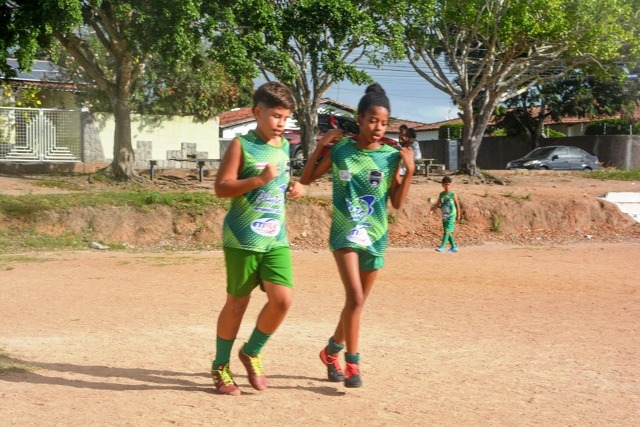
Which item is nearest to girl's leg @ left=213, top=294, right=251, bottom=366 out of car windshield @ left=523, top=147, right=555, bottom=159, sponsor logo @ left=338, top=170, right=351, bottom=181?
sponsor logo @ left=338, top=170, right=351, bottom=181

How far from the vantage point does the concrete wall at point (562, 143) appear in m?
39.8

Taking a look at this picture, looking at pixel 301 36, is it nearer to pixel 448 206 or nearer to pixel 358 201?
pixel 448 206

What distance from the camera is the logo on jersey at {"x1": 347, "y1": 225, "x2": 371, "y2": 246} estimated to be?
19.8 ft

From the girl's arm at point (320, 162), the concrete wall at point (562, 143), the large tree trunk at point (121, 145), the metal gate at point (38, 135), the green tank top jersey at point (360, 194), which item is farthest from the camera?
the concrete wall at point (562, 143)

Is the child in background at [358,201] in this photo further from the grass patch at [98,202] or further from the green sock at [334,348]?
the grass patch at [98,202]

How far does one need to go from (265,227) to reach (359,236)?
733mm

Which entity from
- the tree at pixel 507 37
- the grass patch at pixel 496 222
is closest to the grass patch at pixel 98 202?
the grass patch at pixel 496 222

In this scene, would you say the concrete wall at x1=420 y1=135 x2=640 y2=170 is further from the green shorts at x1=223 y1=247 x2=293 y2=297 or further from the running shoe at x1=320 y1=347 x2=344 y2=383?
the green shorts at x1=223 y1=247 x2=293 y2=297

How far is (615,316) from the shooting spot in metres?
9.38

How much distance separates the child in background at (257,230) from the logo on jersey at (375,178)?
2.13ft

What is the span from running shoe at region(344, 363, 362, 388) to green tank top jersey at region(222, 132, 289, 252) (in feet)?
3.19

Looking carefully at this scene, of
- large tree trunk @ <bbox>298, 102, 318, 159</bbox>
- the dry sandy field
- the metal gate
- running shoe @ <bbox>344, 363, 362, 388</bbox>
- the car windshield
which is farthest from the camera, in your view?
the car windshield

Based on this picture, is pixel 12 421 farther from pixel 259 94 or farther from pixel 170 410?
pixel 259 94

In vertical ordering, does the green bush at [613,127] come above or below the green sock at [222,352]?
above
